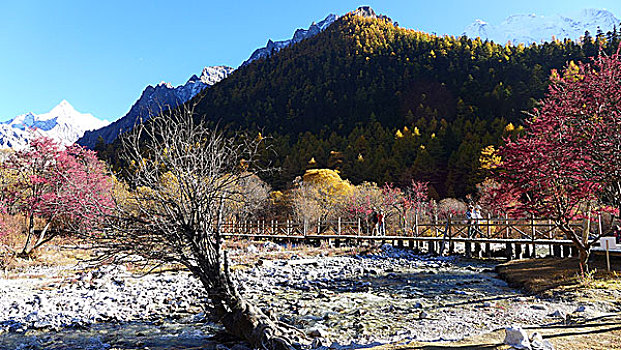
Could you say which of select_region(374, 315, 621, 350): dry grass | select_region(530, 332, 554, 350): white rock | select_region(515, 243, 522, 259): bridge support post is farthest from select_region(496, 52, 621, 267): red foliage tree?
select_region(515, 243, 522, 259): bridge support post

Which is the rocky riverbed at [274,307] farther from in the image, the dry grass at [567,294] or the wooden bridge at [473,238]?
the wooden bridge at [473,238]

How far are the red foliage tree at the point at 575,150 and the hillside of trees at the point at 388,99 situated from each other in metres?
34.7

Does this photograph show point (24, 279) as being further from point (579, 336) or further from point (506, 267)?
point (506, 267)

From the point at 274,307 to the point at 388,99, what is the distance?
7986 cm

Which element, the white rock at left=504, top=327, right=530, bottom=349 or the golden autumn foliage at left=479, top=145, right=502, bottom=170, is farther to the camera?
the golden autumn foliage at left=479, top=145, right=502, bottom=170

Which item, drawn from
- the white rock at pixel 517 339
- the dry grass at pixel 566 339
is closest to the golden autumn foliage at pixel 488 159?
the dry grass at pixel 566 339

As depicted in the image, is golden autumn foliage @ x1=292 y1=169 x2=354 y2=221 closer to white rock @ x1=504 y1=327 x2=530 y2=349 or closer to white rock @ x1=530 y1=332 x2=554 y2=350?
white rock @ x1=504 y1=327 x2=530 y2=349

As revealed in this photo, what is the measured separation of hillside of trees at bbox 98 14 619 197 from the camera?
51.2m

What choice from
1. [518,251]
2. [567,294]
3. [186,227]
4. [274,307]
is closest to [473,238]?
[518,251]

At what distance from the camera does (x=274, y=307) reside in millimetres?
8570

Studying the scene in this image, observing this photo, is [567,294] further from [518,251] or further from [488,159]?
[488,159]

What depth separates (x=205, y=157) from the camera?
20.0 ft

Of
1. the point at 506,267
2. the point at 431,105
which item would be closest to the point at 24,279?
the point at 506,267

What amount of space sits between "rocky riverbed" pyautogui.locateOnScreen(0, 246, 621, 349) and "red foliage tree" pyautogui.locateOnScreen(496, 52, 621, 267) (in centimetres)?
227
